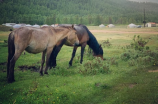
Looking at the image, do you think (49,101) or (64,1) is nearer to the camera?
(49,101)

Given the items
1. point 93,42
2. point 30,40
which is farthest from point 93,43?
point 30,40

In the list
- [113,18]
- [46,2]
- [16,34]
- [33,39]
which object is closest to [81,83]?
[33,39]

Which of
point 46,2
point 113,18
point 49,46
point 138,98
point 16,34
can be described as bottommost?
point 138,98

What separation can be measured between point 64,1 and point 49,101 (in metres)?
120

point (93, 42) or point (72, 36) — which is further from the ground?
point (72, 36)

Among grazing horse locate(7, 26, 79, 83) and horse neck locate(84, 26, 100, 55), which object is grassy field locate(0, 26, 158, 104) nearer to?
grazing horse locate(7, 26, 79, 83)

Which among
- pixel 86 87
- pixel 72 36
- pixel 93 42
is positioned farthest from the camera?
pixel 93 42

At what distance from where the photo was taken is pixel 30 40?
6.75 m

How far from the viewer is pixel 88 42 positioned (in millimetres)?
10805

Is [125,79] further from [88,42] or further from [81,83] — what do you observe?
[88,42]

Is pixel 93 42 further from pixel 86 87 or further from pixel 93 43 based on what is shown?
pixel 86 87

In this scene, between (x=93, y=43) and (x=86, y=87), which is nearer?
(x=86, y=87)

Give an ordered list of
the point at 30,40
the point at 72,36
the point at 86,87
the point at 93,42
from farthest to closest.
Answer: the point at 93,42, the point at 72,36, the point at 30,40, the point at 86,87

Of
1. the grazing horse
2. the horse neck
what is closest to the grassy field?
the grazing horse
